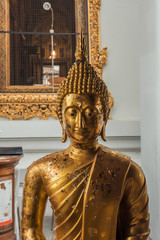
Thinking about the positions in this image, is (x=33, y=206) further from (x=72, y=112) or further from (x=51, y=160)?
(x=72, y=112)

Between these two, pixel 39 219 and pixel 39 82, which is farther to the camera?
pixel 39 82

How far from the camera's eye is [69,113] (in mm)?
663

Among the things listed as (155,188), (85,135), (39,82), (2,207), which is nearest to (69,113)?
(85,135)

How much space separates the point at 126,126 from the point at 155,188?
47cm

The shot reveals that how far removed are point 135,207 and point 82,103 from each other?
0.30 metres

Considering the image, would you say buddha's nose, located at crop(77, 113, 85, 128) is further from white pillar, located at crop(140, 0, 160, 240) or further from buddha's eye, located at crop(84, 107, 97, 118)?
white pillar, located at crop(140, 0, 160, 240)

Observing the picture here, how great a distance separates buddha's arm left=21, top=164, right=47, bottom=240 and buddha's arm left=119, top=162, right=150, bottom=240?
221 millimetres

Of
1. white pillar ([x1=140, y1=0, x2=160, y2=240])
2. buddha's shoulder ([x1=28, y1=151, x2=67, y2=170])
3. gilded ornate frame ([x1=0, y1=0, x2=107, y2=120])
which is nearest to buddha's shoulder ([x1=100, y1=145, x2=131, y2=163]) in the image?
buddha's shoulder ([x1=28, y1=151, x2=67, y2=170])

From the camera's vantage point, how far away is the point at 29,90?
1708 millimetres

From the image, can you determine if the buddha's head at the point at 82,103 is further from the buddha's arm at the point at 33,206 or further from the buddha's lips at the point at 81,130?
the buddha's arm at the point at 33,206

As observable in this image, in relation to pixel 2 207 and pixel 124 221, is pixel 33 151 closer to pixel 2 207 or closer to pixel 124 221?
pixel 2 207

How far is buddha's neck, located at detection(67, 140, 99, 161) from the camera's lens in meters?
0.69

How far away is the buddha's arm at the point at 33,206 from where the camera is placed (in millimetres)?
694

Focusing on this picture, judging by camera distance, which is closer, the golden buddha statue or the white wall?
the golden buddha statue
